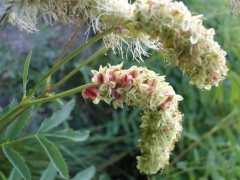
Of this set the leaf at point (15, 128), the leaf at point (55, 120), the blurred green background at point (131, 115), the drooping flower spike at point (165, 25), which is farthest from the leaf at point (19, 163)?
the blurred green background at point (131, 115)

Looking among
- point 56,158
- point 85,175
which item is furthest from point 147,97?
point 85,175

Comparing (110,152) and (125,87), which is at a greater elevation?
(125,87)

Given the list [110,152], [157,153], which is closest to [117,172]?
[110,152]

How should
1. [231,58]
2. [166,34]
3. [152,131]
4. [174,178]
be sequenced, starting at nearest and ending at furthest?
1. [166,34]
2. [152,131]
3. [174,178]
4. [231,58]

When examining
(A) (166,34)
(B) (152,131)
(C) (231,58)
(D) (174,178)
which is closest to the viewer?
(A) (166,34)

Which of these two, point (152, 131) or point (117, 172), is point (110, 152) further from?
point (152, 131)

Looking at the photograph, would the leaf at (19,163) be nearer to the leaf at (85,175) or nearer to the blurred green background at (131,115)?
the leaf at (85,175)
